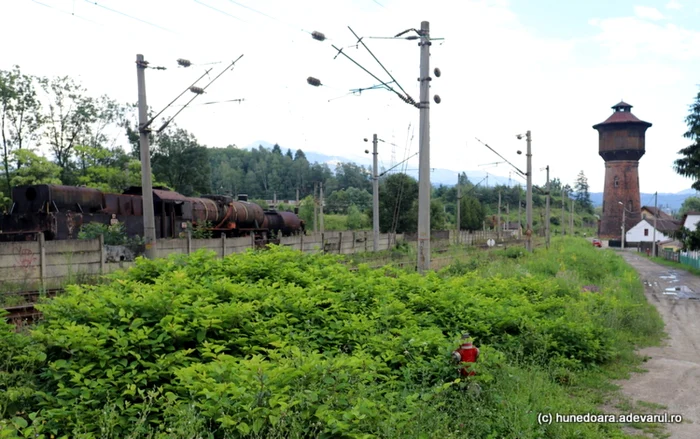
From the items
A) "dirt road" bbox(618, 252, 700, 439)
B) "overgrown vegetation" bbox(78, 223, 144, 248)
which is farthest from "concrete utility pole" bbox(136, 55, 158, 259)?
"dirt road" bbox(618, 252, 700, 439)

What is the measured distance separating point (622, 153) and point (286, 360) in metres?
85.1

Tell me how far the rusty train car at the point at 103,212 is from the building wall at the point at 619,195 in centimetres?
6781

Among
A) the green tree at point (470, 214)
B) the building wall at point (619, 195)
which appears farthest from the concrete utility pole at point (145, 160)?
the building wall at point (619, 195)

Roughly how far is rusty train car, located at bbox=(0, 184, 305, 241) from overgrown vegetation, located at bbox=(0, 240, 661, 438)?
12781 millimetres

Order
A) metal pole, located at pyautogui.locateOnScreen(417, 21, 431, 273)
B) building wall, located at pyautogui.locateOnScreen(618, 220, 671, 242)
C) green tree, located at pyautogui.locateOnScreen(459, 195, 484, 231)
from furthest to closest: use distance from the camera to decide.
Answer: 1. building wall, located at pyautogui.locateOnScreen(618, 220, 671, 242)
2. green tree, located at pyautogui.locateOnScreen(459, 195, 484, 231)
3. metal pole, located at pyautogui.locateOnScreen(417, 21, 431, 273)

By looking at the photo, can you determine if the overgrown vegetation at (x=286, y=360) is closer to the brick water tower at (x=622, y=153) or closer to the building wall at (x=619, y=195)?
the brick water tower at (x=622, y=153)

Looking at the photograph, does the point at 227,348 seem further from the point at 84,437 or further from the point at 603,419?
the point at 603,419

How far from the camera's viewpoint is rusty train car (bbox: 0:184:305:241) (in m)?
20.3

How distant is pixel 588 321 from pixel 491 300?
2352 millimetres

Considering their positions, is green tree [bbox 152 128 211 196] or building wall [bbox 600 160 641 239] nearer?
green tree [bbox 152 128 211 196]

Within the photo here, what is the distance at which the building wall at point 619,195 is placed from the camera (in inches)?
3182

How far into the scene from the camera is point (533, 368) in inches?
330

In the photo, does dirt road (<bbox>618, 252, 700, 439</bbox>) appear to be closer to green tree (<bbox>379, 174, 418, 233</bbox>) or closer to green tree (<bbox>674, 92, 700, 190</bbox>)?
green tree (<bbox>674, 92, 700, 190</bbox>)

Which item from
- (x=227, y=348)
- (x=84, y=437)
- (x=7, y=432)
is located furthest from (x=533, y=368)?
(x=7, y=432)
